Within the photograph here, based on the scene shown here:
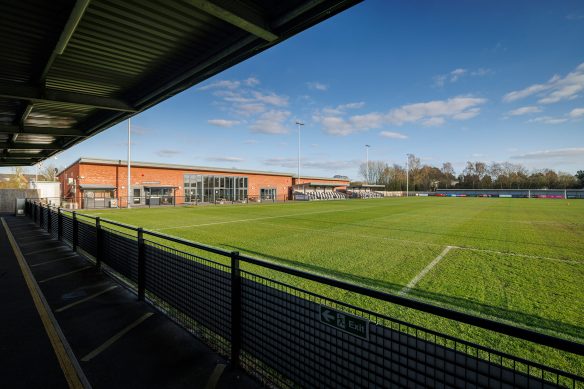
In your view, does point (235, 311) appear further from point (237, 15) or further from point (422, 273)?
point (422, 273)

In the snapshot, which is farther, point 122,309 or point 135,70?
point 135,70

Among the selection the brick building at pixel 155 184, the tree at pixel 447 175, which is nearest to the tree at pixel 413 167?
the tree at pixel 447 175

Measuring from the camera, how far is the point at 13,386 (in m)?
3.10

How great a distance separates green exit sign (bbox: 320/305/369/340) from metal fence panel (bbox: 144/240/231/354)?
1.46 meters

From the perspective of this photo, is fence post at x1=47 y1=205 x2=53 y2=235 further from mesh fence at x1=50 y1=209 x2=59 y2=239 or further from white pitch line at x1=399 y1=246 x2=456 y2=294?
white pitch line at x1=399 y1=246 x2=456 y2=294

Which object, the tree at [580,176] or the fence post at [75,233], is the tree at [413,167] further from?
the fence post at [75,233]

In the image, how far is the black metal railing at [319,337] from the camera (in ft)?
6.11

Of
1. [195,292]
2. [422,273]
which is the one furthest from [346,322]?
[422,273]

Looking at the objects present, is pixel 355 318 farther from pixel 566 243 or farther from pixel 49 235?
pixel 49 235

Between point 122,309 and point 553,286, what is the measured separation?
27.0 feet

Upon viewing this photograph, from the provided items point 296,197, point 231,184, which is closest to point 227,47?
point 231,184

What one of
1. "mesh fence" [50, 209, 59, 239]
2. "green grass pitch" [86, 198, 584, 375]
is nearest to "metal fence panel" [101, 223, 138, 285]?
"green grass pitch" [86, 198, 584, 375]

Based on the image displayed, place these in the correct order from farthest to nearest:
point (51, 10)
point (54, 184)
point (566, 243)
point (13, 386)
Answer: point (54, 184)
point (566, 243)
point (51, 10)
point (13, 386)

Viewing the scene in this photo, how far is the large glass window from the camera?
1519 inches
